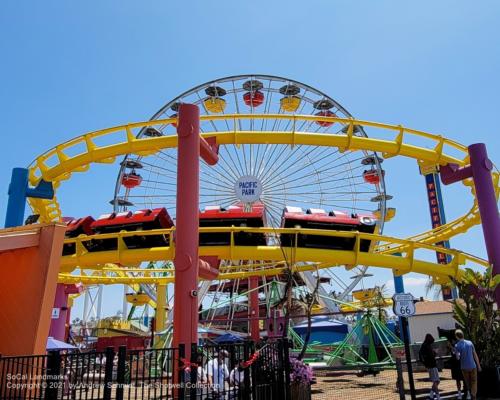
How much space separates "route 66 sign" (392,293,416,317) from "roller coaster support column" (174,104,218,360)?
3.43 metres

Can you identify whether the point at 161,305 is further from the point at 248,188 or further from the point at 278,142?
the point at 278,142

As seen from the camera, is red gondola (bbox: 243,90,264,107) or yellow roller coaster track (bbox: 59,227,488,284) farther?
red gondola (bbox: 243,90,264,107)

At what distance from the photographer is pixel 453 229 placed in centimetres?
1659

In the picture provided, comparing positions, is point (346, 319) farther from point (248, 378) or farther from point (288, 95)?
point (248, 378)

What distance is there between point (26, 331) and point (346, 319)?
1004 inches

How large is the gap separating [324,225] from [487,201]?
4.30 m

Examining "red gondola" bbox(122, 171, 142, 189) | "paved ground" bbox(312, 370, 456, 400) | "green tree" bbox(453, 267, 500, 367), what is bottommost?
"paved ground" bbox(312, 370, 456, 400)

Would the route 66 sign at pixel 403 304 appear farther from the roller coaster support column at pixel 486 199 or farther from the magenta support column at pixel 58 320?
the magenta support column at pixel 58 320

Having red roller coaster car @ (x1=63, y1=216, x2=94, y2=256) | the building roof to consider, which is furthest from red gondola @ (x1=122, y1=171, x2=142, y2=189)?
the building roof

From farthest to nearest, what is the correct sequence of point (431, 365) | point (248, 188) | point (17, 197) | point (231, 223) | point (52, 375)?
point (248, 188), point (17, 197), point (231, 223), point (431, 365), point (52, 375)

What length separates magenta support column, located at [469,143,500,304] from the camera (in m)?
12.2

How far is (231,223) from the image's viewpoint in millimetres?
12336

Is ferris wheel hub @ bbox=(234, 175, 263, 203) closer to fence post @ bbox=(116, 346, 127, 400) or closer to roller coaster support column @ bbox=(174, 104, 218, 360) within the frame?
roller coaster support column @ bbox=(174, 104, 218, 360)

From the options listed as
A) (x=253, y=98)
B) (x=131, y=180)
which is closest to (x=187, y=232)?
(x=131, y=180)
